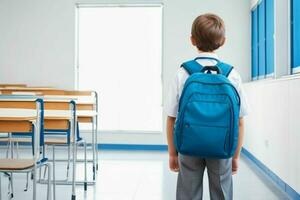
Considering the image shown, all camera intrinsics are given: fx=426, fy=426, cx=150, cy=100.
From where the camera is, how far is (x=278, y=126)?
4.03m

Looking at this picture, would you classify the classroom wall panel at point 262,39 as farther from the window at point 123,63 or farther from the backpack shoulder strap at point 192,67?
the backpack shoulder strap at point 192,67

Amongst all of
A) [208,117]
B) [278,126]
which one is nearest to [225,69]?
[208,117]

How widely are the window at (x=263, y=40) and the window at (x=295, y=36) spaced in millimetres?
878

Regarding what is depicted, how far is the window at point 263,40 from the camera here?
5461 millimetres

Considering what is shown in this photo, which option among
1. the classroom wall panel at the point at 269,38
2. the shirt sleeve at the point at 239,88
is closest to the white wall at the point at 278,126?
the classroom wall panel at the point at 269,38

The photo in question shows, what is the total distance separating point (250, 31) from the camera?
23.1 ft

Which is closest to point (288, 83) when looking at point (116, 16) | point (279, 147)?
point (279, 147)

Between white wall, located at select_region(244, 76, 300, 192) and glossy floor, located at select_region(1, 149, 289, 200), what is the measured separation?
0.21 meters

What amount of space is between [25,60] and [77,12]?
1.24 metres

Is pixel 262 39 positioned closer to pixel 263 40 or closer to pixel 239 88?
pixel 263 40

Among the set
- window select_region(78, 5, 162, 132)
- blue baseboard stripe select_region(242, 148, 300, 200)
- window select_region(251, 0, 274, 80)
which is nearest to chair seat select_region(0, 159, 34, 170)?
blue baseboard stripe select_region(242, 148, 300, 200)

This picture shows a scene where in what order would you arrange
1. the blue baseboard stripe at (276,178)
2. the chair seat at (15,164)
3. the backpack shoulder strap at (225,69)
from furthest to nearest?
the blue baseboard stripe at (276,178)
the chair seat at (15,164)
the backpack shoulder strap at (225,69)

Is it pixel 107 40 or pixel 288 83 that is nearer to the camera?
pixel 288 83

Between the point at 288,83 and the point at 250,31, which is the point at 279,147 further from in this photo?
the point at 250,31
